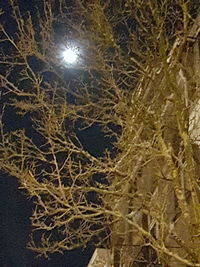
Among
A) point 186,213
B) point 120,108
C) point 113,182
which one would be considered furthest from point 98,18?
point 186,213

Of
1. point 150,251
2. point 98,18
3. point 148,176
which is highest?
point 98,18

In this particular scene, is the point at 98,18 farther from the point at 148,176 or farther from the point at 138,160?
the point at 148,176

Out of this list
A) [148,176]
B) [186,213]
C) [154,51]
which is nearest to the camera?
[186,213]

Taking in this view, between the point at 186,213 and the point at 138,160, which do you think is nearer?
the point at 186,213

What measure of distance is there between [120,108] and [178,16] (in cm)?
238

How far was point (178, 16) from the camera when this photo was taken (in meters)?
10.6

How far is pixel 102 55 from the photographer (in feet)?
32.4

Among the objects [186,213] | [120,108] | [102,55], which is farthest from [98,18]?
[186,213]

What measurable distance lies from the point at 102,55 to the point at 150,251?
17.3 feet

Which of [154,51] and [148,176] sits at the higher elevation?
[154,51]

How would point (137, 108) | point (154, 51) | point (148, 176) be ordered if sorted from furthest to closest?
1. point (148, 176)
2. point (154, 51)
3. point (137, 108)

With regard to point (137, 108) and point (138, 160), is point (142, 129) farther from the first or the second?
point (138, 160)

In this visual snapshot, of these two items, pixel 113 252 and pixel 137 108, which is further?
pixel 113 252

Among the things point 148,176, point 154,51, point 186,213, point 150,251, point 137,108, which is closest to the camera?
point 186,213
